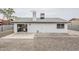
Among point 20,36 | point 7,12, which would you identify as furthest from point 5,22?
point 20,36

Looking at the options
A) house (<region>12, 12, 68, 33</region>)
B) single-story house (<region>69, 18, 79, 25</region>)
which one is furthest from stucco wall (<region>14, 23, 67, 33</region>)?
single-story house (<region>69, 18, 79, 25</region>)

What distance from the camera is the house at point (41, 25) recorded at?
442 centimetres

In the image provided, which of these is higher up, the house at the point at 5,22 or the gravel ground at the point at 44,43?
the house at the point at 5,22

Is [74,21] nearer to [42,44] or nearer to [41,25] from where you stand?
[41,25]

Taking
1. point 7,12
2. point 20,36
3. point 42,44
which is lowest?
point 42,44

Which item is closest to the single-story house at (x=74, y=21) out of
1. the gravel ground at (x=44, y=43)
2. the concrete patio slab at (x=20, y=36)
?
the gravel ground at (x=44, y=43)

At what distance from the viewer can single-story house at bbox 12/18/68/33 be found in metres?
4.42

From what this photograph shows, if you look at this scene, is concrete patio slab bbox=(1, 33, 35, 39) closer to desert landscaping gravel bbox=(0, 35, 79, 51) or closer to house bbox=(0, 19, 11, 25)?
desert landscaping gravel bbox=(0, 35, 79, 51)

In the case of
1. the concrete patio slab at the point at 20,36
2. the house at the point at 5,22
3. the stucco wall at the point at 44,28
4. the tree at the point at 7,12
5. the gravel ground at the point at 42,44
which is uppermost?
the tree at the point at 7,12

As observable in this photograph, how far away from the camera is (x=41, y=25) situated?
14.7ft

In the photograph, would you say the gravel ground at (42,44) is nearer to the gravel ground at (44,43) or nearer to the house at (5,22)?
the gravel ground at (44,43)
